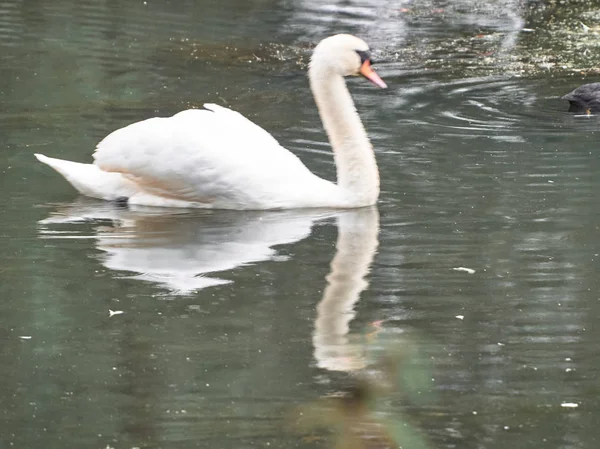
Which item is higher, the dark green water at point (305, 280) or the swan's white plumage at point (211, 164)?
the swan's white plumage at point (211, 164)

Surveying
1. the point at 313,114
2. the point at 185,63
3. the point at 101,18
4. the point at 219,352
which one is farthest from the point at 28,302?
the point at 101,18

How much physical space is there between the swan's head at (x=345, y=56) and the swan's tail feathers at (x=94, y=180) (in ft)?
4.66

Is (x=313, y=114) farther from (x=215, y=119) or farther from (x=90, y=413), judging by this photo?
(x=90, y=413)

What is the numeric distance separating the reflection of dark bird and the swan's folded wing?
3868 mm

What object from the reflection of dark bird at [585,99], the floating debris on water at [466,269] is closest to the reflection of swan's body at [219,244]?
the floating debris on water at [466,269]

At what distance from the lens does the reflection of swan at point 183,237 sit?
7.11 metres

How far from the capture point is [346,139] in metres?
8.70

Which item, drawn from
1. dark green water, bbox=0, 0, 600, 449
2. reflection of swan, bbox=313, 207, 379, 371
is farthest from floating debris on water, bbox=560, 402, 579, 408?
reflection of swan, bbox=313, 207, 379, 371

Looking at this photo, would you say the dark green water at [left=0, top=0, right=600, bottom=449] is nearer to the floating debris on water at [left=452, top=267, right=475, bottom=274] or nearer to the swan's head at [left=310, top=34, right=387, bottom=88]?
the floating debris on water at [left=452, top=267, right=475, bottom=274]

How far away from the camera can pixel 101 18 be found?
16.8 meters

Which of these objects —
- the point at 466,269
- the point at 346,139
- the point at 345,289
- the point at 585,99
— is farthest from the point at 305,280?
the point at 585,99

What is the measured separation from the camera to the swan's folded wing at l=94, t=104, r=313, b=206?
836cm

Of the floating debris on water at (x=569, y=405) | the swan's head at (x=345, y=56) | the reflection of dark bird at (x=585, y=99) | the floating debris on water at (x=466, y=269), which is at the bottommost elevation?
the floating debris on water at (x=466, y=269)

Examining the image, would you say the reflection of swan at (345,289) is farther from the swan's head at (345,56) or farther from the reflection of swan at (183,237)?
the swan's head at (345,56)
